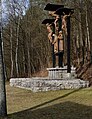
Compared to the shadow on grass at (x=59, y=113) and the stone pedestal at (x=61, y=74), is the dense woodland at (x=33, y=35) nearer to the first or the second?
the stone pedestal at (x=61, y=74)

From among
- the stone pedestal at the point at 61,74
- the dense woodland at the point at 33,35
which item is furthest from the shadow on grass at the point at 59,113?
the dense woodland at the point at 33,35

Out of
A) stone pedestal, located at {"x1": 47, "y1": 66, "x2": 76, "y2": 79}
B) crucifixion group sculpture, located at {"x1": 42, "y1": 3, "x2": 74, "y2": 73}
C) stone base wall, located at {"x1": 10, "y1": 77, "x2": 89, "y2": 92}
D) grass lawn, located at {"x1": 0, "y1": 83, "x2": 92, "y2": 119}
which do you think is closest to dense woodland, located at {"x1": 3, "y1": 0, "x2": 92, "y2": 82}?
crucifixion group sculpture, located at {"x1": 42, "y1": 3, "x2": 74, "y2": 73}

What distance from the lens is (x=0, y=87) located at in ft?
33.4

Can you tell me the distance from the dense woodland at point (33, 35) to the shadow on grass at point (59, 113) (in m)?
16.5

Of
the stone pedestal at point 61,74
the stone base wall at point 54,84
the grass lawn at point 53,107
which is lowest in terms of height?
the grass lawn at point 53,107

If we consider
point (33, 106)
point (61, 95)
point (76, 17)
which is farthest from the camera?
point (76, 17)

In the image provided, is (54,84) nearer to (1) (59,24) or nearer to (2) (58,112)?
(1) (59,24)

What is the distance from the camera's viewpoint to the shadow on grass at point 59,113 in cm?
1008

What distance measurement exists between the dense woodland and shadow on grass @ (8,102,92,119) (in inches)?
651

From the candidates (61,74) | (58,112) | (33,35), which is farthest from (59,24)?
(33,35)

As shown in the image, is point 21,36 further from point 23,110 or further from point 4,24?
point 23,110

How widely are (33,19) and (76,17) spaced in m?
8.08

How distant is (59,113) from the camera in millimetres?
10625

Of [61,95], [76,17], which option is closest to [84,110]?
[61,95]
